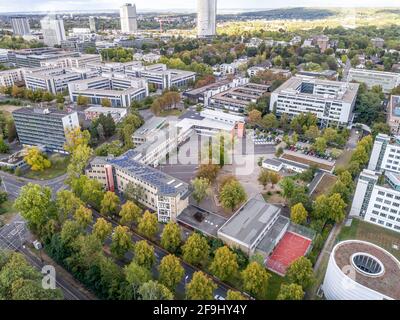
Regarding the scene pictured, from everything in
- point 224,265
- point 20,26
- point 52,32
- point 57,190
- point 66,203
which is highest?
point 20,26

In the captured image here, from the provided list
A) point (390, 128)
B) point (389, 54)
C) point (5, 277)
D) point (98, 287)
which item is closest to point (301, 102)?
point (390, 128)

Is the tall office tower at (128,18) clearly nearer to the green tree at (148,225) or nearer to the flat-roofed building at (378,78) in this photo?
the flat-roofed building at (378,78)

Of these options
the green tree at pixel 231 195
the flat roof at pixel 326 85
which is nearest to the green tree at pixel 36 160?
the green tree at pixel 231 195

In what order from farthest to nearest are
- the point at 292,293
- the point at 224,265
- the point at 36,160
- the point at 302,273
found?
the point at 36,160 < the point at 224,265 < the point at 302,273 < the point at 292,293

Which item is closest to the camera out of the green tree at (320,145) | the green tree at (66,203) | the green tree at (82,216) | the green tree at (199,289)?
the green tree at (199,289)

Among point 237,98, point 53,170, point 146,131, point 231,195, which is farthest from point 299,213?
point 237,98

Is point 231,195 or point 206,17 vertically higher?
point 206,17

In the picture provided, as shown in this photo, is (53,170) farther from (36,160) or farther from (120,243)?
(120,243)
